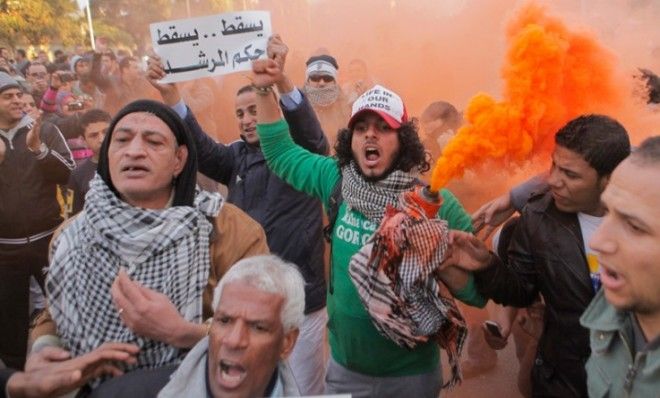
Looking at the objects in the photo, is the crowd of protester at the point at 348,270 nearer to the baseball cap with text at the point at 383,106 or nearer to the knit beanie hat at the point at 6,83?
the baseball cap with text at the point at 383,106

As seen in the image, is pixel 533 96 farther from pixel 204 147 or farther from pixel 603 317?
pixel 204 147

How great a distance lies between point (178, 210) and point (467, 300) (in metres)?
1.21

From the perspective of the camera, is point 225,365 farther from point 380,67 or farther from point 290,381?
point 380,67

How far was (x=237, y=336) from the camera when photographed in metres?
1.62

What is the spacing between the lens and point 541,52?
226cm

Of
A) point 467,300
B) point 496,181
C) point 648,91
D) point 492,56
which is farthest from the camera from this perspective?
point 492,56

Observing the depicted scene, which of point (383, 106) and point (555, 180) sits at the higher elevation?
point (383, 106)

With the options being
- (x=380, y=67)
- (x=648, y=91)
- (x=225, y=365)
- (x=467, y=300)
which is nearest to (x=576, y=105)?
(x=648, y=91)

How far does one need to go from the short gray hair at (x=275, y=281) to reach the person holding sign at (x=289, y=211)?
1.49 metres

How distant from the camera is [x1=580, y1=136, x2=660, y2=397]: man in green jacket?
4.29 feet

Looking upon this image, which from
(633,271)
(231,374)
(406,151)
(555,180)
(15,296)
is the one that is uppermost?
(406,151)

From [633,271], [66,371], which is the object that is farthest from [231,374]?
[633,271]

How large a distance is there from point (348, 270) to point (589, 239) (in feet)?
3.28

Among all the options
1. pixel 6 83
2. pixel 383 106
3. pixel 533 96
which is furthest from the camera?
pixel 6 83
